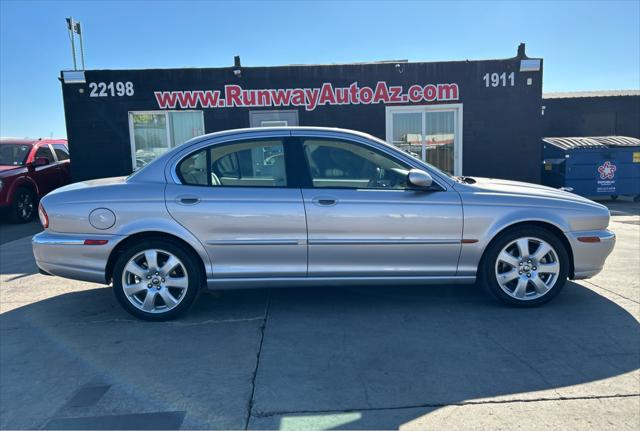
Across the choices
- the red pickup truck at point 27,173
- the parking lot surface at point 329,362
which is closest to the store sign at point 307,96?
the red pickup truck at point 27,173

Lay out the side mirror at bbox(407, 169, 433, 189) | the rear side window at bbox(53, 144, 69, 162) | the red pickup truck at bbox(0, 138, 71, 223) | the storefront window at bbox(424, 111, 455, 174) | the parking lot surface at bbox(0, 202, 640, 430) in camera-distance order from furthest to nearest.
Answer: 1. the rear side window at bbox(53, 144, 69, 162)
2. the storefront window at bbox(424, 111, 455, 174)
3. the red pickup truck at bbox(0, 138, 71, 223)
4. the side mirror at bbox(407, 169, 433, 189)
5. the parking lot surface at bbox(0, 202, 640, 430)

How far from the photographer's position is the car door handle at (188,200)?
157 inches

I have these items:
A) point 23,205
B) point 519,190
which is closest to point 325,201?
point 519,190

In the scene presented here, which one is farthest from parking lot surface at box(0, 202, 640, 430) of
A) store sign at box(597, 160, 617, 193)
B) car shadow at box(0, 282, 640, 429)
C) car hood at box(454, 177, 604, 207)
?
store sign at box(597, 160, 617, 193)

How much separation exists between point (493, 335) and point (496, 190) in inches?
51.3

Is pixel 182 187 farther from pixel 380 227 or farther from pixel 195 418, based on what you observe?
pixel 195 418

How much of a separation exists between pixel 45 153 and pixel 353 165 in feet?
32.3

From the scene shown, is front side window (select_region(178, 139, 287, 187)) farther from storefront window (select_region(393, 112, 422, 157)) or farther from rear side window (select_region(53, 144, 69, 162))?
rear side window (select_region(53, 144, 69, 162))

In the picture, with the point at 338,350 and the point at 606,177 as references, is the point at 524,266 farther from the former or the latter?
the point at 606,177

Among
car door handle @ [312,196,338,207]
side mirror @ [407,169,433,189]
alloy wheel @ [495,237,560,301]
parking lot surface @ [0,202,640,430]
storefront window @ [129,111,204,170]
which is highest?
storefront window @ [129,111,204,170]

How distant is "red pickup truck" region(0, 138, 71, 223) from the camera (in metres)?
9.75

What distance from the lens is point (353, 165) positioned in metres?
4.23

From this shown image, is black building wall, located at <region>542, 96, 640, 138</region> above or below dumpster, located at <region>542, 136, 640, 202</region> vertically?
above

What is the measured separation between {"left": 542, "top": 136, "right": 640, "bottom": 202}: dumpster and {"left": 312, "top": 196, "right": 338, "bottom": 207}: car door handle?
10.1m
